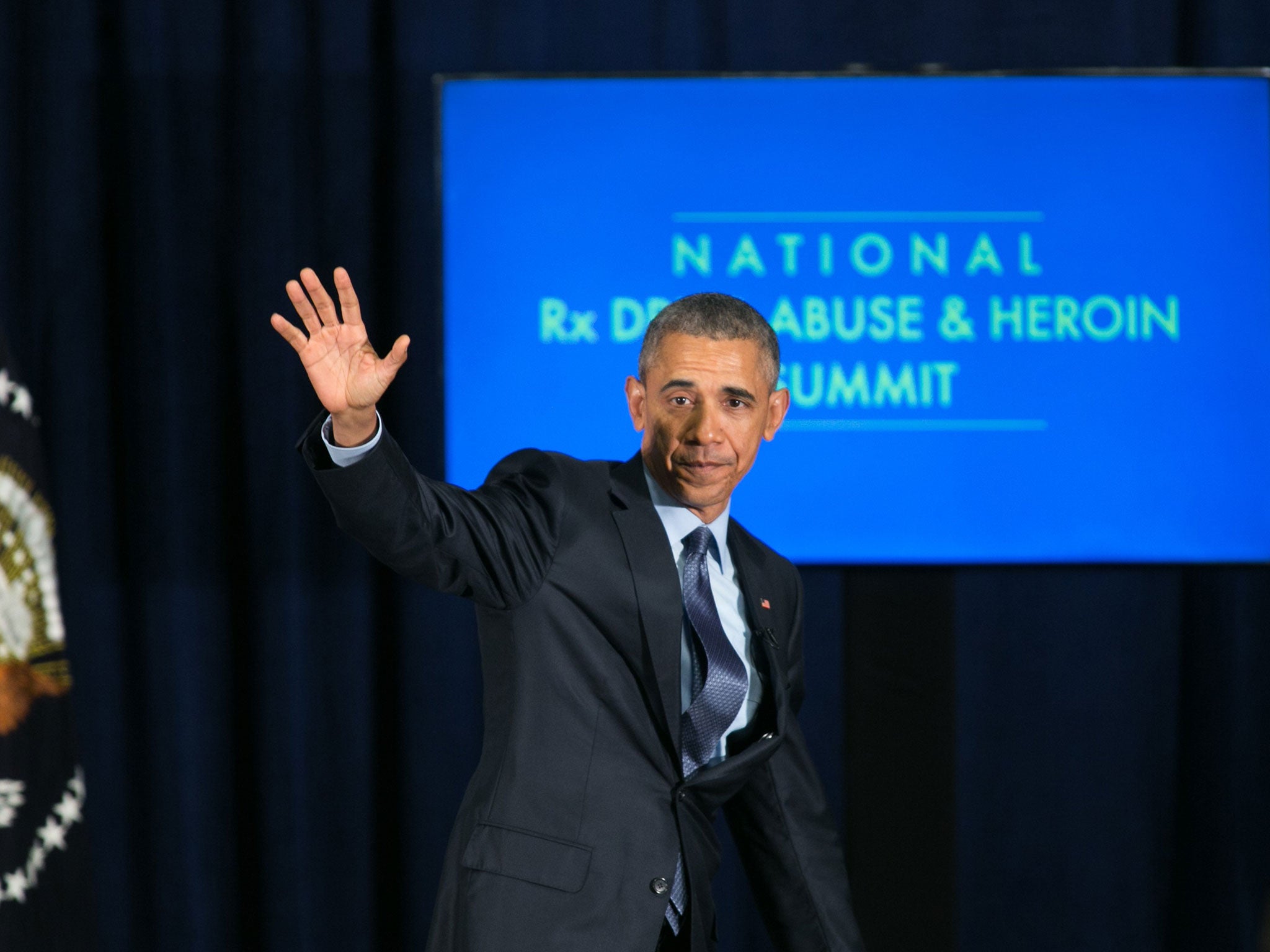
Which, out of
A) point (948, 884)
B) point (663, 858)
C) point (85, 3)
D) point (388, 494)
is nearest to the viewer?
point (388, 494)

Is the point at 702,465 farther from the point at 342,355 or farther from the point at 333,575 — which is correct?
the point at 333,575

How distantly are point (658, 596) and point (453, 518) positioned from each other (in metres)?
0.28

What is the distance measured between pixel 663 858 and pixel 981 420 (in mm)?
1229

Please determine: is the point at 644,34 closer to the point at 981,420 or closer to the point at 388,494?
the point at 981,420

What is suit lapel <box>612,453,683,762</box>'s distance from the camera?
1.54 m

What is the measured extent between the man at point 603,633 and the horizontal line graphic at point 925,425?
28.8 inches

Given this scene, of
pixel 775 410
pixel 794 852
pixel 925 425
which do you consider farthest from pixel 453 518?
pixel 925 425

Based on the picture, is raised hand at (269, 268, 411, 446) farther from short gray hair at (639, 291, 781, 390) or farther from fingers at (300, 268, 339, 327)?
short gray hair at (639, 291, 781, 390)

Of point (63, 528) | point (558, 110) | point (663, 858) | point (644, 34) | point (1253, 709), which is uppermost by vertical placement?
point (644, 34)

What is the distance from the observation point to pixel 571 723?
1.52 metres

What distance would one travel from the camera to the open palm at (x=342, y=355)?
134 cm

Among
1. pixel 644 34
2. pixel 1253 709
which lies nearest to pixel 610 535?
pixel 644 34

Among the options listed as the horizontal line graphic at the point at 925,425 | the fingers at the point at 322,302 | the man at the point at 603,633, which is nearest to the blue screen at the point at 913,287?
the horizontal line graphic at the point at 925,425

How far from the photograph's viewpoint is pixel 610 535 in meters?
1.57
